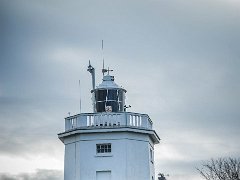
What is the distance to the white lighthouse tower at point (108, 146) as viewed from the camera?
28000 mm

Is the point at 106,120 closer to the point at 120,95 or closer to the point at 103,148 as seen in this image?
the point at 103,148

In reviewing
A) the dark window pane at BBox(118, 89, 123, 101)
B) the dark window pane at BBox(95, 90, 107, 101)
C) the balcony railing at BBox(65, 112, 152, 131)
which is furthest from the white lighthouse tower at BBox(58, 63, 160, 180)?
the dark window pane at BBox(118, 89, 123, 101)

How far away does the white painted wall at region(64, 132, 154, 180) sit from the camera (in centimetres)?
2797

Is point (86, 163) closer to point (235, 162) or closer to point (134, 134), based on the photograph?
point (134, 134)

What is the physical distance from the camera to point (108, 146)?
28422 millimetres

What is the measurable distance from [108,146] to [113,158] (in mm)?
704

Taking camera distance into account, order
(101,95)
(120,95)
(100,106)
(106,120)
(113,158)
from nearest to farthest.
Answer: (113,158) < (106,120) < (100,106) < (101,95) < (120,95)

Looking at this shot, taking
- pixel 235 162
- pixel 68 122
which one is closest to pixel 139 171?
pixel 68 122

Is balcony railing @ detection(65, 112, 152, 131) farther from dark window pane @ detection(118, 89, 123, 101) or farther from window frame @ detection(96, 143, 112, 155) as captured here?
dark window pane @ detection(118, 89, 123, 101)

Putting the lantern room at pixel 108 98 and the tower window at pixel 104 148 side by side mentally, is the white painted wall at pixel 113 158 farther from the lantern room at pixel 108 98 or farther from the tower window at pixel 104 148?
the lantern room at pixel 108 98

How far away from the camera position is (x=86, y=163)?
28.2 metres

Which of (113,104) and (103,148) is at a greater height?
(113,104)

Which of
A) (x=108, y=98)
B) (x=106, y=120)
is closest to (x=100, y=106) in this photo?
(x=108, y=98)

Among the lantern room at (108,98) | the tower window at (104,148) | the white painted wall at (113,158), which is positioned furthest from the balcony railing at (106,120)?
the tower window at (104,148)
